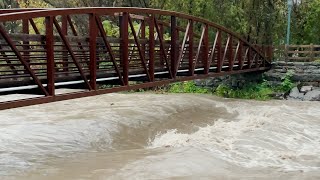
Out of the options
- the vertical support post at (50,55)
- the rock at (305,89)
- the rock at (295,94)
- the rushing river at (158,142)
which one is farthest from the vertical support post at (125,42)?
the rock at (305,89)

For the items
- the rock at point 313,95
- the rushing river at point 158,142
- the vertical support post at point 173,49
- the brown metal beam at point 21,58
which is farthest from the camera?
the rock at point 313,95

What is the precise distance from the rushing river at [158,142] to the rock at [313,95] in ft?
7.86

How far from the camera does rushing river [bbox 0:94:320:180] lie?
896 centimetres

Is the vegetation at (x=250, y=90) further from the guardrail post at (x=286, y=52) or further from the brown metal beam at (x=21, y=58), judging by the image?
the brown metal beam at (x=21, y=58)

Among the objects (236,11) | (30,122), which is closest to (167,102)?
(30,122)

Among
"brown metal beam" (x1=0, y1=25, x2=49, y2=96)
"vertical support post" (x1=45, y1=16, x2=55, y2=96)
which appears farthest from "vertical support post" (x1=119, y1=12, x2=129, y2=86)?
"brown metal beam" (x1=0, y1=25, x2=49, y2=96)

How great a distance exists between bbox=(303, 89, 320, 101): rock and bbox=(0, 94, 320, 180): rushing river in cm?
240

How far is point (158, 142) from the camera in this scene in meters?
11.7

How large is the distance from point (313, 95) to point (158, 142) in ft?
38.9

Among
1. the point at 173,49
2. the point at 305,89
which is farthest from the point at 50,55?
the point at 305,89

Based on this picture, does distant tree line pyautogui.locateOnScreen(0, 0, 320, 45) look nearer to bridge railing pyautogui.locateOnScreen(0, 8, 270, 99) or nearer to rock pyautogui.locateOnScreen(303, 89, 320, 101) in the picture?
bridge railing pyautogui.locateOnScreen(0, 8, 270, 99)

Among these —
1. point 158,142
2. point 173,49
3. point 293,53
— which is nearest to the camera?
point 158,142

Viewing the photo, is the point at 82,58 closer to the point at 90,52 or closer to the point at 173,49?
the point at 90,52

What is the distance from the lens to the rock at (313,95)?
69.3ft
